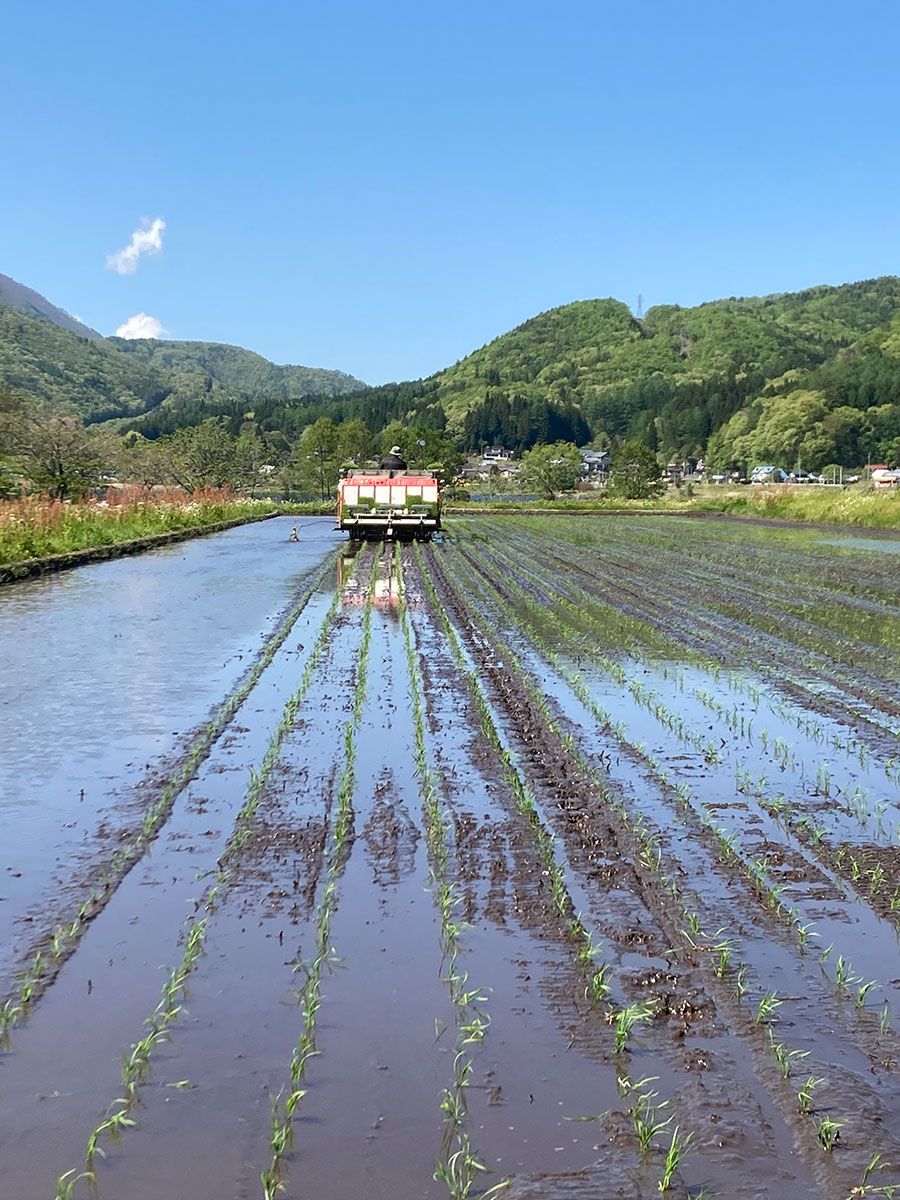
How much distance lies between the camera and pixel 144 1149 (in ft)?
9.65

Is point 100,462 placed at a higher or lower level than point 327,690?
higher

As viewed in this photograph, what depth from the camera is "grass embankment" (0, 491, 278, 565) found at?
20500mm

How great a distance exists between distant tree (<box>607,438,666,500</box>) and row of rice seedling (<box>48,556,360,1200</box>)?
65275 mm

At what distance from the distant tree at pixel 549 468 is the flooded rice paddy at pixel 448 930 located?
59049 mm

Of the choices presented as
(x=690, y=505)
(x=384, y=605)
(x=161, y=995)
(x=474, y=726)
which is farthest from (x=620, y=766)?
(x=690, y=505)

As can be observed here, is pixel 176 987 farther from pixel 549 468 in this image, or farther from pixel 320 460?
pixel 320 460

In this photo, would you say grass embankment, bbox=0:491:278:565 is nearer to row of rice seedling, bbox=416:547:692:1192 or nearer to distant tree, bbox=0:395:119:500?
distant tree, bbox=0:395:119:500

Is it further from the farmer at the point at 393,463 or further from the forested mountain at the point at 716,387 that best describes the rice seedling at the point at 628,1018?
the forested mountain at the point at 716,387

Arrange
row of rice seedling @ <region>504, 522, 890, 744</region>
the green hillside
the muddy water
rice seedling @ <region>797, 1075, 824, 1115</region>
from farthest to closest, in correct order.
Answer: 1. the green hillside
2. row of rice seedling @ <region>504, 522, 890, 744</region>
3. the muddy water
4. rice seedling @ <region>797, 1075, 824, 1115</region>

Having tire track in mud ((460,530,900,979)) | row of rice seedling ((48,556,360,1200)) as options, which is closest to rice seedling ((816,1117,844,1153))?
tire track in mud ((460,530,900,979))

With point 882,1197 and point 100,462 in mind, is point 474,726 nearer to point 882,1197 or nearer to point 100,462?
point 882,1197

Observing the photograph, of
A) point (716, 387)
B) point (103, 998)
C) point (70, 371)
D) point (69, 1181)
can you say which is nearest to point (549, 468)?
point (103, 998)

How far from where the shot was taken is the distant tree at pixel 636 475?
70.9 metres

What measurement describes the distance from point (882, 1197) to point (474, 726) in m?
5.50
